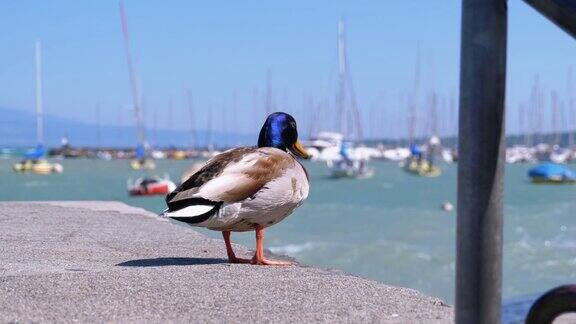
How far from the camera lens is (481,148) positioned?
2764 mm

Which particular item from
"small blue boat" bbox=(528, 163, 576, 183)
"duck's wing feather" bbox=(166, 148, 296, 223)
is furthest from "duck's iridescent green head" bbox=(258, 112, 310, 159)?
"small blue boat" bbox=(528, 163, 576, 183)

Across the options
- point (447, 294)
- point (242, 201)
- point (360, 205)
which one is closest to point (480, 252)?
point (242, 201)

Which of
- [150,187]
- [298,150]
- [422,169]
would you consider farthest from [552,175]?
[298,150]

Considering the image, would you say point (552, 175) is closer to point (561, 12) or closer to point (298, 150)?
point (298, 150)

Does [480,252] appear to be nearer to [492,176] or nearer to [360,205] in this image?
[492,176]

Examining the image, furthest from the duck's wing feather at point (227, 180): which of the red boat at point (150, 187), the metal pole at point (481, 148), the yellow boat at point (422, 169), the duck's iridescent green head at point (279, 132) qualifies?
the yellow boat at point (422, 169)

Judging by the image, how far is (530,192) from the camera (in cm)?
6875

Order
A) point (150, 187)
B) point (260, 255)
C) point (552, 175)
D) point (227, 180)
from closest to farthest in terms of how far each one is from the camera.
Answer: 1. point (227, 180)
2. point (260, 255)
3. point (150, 187)
4. point (552, 175)

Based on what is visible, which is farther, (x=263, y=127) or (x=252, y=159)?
(x=263, y=127)

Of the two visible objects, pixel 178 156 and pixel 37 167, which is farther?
pixel 178 156

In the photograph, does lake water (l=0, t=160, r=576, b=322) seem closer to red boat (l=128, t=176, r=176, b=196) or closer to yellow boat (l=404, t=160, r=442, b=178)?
red boat (l=128, t=176, r=176, b=196)

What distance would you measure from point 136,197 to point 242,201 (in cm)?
4674

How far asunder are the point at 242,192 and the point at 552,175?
79.3 metres

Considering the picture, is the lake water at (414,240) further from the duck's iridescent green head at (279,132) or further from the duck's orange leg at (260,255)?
the duck's orange leg at (260,255)
